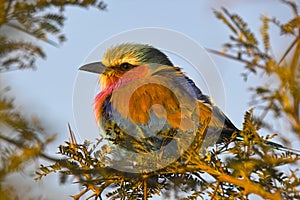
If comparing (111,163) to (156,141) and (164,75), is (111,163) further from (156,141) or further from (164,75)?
(164,75)

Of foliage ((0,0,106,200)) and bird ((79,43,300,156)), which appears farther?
bird ((79,43,300,156))

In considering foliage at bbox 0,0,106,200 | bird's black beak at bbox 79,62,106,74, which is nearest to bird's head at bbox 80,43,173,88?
bird's black beak at bbox 79,62,106,74

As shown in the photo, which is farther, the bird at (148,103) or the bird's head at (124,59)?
the bird's head at (124,59)

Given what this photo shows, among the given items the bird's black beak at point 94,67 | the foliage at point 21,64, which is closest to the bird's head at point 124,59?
the bird's black beak at point 94,67

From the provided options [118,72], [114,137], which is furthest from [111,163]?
[118,72]

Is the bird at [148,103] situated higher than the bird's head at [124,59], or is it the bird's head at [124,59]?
the bird's head at [124,59]

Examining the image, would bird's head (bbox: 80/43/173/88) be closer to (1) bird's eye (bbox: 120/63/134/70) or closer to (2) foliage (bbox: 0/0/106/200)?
(1) bird's eye (bbox: 120/63/134/70)

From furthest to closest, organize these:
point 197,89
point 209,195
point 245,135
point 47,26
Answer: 1. point 197,89
2. point 209,195
3. point 245,135
4. point 47,26

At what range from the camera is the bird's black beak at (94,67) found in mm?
4238

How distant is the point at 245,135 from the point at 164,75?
1.94 m

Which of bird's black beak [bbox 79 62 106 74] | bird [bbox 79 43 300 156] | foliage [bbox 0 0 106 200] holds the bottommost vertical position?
foliage [bbox 0 0 106 200]

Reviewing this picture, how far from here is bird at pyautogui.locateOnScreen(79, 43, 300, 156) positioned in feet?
8.63

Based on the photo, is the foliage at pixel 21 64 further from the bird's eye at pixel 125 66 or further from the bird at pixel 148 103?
the bird's eye at pixel 125 66

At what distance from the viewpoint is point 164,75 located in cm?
396
